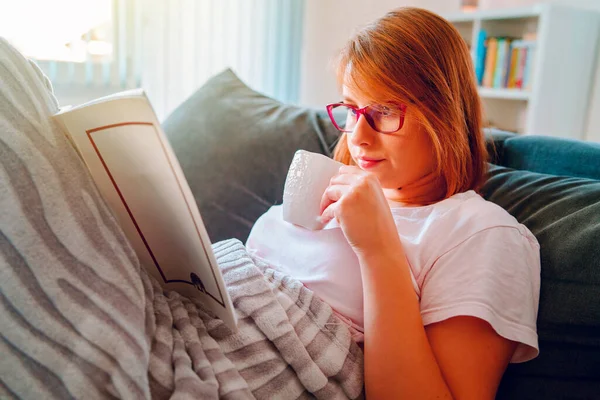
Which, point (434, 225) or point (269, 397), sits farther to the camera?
point (434, 225)

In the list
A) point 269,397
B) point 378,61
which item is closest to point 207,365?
point 269,397

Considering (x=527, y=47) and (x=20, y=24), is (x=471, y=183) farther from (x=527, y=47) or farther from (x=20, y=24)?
(x=20, y=24)

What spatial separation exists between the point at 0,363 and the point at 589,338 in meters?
0.76

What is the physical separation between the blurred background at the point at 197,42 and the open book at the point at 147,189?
5.51 ft

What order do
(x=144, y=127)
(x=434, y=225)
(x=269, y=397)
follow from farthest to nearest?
(x=434, y=225), (x=269, y=397), (x=144, y=127)

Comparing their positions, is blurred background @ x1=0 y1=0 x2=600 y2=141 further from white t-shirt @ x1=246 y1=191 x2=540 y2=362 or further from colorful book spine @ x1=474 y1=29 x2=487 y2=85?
white t-shirt @ x1=246 y1=191 x2=540 y2=362

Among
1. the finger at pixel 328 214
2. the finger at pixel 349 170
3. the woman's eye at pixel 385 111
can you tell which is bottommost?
the finger at pixel 328 214

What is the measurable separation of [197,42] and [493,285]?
2.12 meters

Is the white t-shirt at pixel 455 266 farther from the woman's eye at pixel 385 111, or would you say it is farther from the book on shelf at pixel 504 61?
the book on shelf at pixel 504 61

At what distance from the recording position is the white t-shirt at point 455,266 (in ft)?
2.38

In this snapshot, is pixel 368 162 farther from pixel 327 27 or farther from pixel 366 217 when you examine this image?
pixel 327 27

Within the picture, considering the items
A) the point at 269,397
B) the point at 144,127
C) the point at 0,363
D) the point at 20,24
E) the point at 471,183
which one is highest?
the point at 20,24

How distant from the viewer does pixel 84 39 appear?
2240 millimetres

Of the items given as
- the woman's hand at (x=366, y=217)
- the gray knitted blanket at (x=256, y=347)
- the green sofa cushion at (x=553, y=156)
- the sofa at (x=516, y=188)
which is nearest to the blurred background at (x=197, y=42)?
the sofa at (x=516, y=188)
